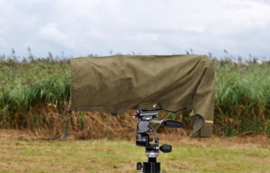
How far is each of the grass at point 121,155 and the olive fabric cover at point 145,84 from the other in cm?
260

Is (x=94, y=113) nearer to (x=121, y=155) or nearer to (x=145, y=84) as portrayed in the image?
(x=121, y=155)

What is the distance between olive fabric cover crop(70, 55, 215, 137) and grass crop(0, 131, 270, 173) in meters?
2.60

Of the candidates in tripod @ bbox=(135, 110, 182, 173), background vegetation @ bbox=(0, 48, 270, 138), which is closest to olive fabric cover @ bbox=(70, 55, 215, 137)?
tripod @ bbox=(135, 110, 182, 173)

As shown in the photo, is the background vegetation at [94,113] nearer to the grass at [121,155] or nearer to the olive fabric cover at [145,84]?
the grass at [121,155]

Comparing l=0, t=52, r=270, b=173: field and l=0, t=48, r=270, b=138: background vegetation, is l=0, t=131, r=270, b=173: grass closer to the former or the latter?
l=0, t=52, r=270, b=173: field

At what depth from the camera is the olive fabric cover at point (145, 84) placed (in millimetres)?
4859

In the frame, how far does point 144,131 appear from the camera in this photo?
4836mm

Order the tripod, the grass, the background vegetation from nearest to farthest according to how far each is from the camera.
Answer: the tripod
the grass
the background vegetation

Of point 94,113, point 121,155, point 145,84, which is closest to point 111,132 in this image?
point 94,113

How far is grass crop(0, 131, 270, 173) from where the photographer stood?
7.68 meters

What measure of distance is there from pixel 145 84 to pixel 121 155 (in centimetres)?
360

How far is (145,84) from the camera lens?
5.02m

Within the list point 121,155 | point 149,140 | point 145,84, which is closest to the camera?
point 149,140

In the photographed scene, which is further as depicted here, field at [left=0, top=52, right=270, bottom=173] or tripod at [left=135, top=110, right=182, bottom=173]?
field at [left=0, top=52, right=270, bottom=173]
